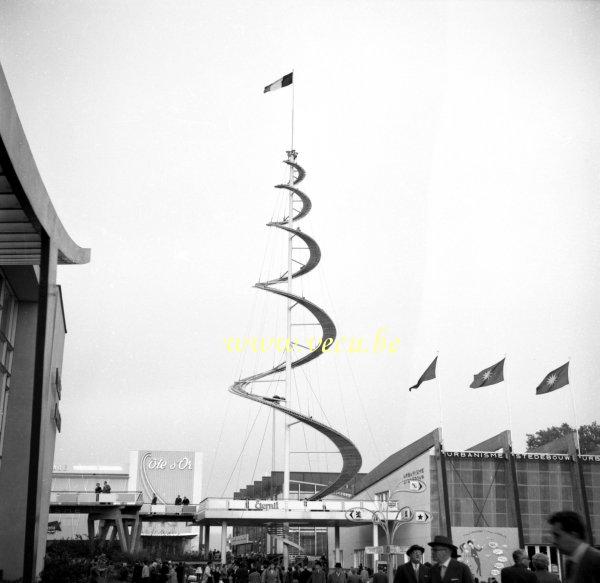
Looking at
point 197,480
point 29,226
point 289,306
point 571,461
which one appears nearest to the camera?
point 29,226

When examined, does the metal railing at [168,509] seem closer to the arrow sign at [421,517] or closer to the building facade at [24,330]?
the building facade at [24,330]

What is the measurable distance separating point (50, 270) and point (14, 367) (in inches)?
337

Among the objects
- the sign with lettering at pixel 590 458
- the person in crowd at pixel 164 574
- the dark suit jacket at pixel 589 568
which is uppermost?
the sign with lettering at pixel 590 458

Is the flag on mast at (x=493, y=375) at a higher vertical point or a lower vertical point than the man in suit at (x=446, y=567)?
higher

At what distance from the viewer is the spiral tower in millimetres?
43156

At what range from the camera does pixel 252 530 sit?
8519cm

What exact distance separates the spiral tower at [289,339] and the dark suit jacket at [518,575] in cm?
3347

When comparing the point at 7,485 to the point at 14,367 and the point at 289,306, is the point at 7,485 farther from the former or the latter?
the point at 289,306

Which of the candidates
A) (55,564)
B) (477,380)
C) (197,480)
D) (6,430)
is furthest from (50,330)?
(197,480)

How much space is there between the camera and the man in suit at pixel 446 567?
310 inches

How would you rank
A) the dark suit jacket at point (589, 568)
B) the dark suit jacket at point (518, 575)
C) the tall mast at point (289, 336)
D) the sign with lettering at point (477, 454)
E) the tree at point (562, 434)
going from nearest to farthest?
the dark suit jacket at point (589, 568), the dark suit jacket at point (518, 575), the sign with lettering at point (477, 454), the tall mast at point (289, 336), the tree at point (562, 434)

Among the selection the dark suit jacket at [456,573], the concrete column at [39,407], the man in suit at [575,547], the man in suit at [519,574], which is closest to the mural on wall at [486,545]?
the concrete column at [39,407]

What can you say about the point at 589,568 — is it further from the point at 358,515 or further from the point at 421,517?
the point at 358,515

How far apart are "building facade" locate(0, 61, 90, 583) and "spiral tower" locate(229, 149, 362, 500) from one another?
1481 cm
